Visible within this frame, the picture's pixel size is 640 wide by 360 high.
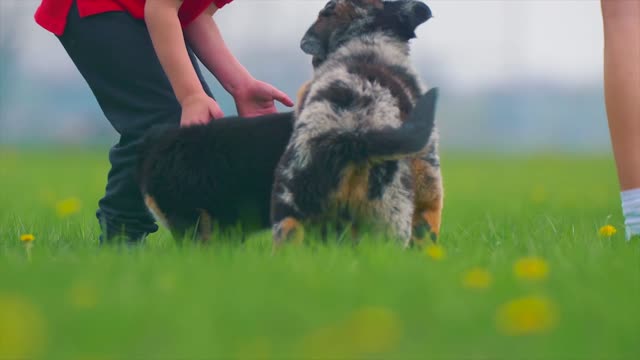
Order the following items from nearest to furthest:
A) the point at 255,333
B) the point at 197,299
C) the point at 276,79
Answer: the point at 255,333 < the point at 197,299 < the point at 276,79

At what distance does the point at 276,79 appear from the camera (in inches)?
596

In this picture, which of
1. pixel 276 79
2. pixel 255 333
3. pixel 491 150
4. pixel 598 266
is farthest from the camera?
pixel 491 150

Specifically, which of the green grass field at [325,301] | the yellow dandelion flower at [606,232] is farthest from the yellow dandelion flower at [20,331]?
the yellow dandelion flower at [606,232]

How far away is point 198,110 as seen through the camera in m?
3.49

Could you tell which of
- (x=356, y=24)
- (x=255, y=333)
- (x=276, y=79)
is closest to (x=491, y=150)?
(x=276, y=79)

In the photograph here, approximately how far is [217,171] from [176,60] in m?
0.50

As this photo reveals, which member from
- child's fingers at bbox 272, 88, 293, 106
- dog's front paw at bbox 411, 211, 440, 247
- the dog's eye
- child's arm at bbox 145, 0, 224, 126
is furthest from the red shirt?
dog's front paw at bbox 411, 211, 440, 247

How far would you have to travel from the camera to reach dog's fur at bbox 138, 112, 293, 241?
3.33 m

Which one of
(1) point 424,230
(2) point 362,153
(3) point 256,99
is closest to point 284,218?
(2) point 362,153

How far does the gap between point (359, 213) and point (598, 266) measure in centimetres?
75

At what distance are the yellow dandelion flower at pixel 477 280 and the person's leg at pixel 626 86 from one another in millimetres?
1361

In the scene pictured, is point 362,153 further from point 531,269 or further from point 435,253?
point 531,269

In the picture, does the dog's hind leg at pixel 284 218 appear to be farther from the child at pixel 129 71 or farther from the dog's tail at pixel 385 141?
the child at pixel 129 71

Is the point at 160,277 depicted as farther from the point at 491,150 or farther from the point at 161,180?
the point at 491,150
